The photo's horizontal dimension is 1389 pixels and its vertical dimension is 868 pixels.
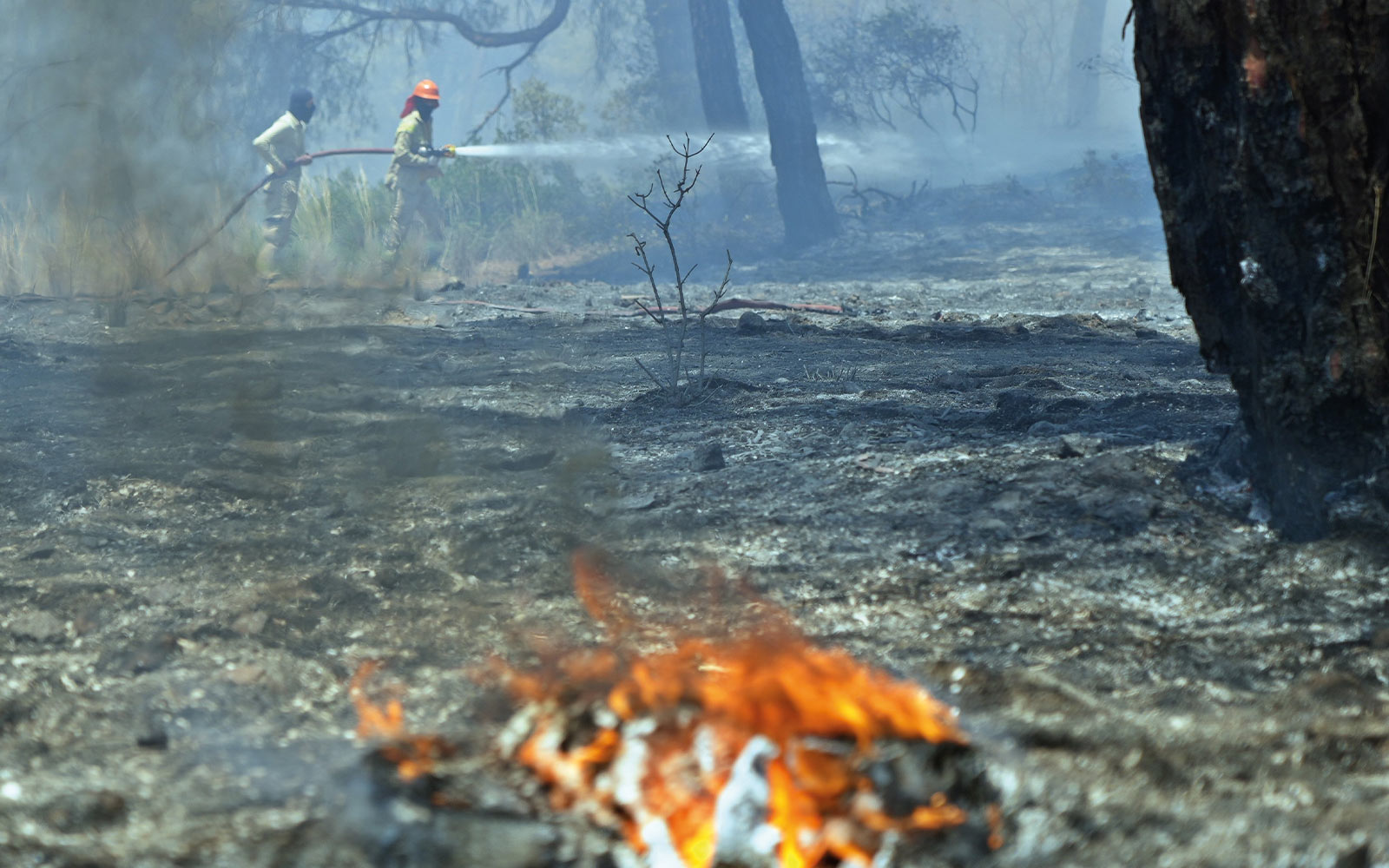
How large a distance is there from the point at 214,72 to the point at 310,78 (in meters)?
6.59

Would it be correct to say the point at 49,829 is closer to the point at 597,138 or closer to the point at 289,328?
the point at 289,328

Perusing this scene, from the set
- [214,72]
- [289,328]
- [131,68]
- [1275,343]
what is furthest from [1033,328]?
[214,72]

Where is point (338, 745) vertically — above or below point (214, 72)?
below

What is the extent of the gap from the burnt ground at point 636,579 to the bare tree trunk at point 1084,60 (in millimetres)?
24639

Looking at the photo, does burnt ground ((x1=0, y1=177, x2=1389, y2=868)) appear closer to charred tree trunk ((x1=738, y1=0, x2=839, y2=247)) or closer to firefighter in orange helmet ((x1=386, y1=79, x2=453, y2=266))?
firefighter in orange helmet ((x1=386, y1=79, x2=453, y2=266))

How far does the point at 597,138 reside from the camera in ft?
60.6

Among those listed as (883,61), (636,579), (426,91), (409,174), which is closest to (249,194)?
(409,174)

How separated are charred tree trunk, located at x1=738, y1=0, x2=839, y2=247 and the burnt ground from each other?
9.33 meters

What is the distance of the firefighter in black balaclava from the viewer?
11.5 metres

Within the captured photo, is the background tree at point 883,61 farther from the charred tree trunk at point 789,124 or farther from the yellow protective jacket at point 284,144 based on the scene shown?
the yellow protective jacket at point 284,144

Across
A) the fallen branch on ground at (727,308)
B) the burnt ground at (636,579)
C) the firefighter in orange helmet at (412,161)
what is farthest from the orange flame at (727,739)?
the firefighter in orange helmet at (412,161)

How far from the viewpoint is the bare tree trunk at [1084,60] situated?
2808cm

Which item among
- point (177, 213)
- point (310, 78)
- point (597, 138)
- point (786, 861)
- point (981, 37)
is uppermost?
point (981, 37)

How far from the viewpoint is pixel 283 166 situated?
37.9 feet
